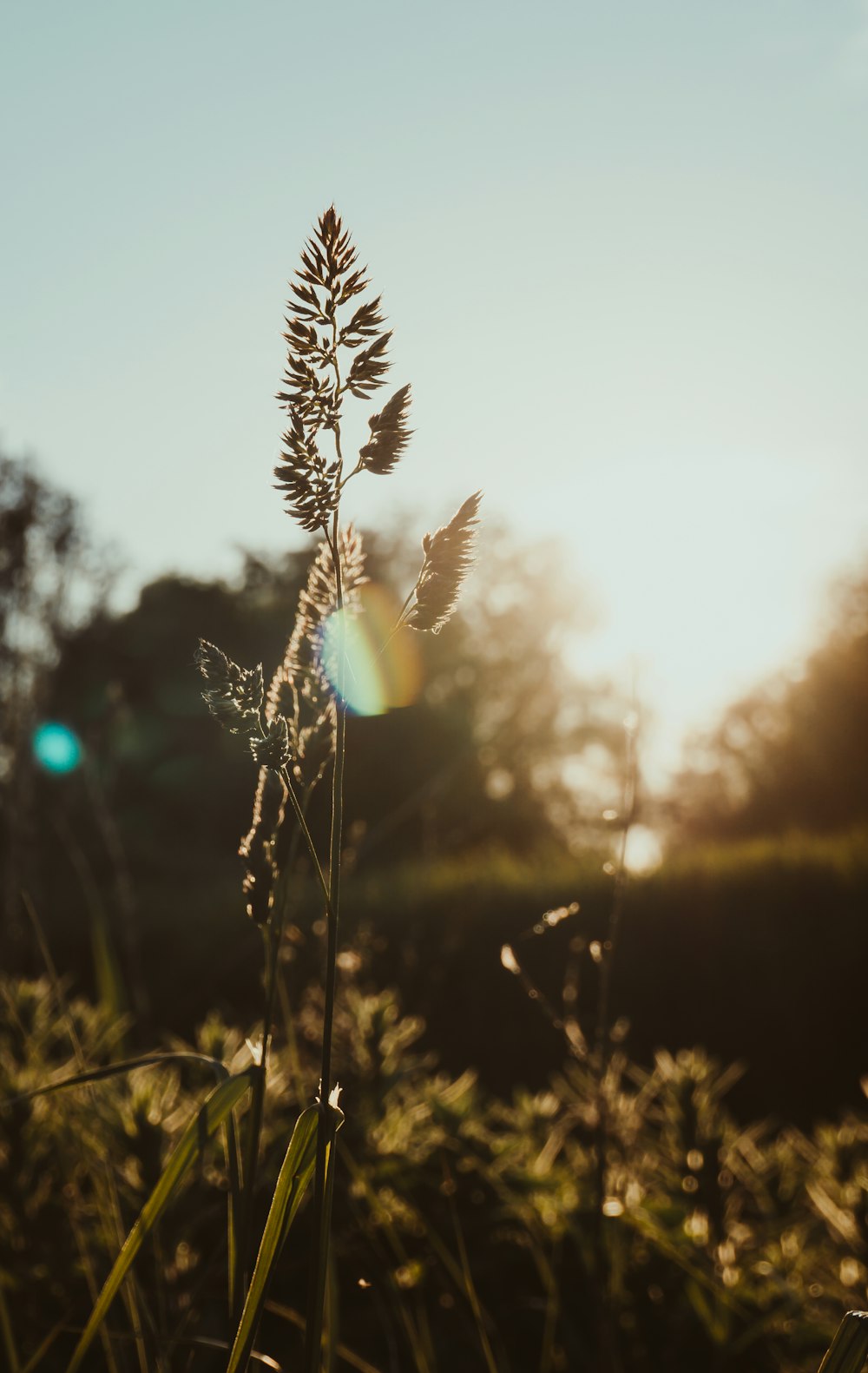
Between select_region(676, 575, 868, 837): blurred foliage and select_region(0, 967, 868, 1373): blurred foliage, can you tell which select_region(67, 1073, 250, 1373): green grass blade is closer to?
select_region(0, 967, 868, 1373): blurred foliage

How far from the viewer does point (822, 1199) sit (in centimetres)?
181

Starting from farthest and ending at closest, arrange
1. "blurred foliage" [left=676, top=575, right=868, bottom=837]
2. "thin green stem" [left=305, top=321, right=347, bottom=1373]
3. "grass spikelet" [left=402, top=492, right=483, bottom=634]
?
"blurred foliage" [left=676, top=575, right=868, bottom=837], "grass spikelet" [left=402, top=492, right=483, bottom=634], "thin green stem" [left=305, top=321, right=347, bottom=1373]

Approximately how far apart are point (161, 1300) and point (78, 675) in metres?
26.1

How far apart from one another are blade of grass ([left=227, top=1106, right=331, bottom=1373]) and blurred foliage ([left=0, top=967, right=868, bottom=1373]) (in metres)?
0.73

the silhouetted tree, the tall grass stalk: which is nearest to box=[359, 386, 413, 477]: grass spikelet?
the tall grass stalk

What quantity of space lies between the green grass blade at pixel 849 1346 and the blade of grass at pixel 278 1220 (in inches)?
15.8

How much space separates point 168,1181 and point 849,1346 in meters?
0.52

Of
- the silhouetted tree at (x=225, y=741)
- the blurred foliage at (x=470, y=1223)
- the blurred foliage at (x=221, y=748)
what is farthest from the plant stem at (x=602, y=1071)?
the silhouetted tree at (x=225, y=741)

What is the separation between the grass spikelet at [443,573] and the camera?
0.74 m

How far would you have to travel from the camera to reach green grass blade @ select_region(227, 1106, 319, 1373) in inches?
25.3

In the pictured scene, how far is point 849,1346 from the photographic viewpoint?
0.69 meters

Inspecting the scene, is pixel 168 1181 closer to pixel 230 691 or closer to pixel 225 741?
pixel 230 691

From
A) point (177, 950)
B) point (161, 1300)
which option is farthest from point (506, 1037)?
point (161, 1300)

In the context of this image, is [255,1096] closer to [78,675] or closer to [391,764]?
[391,764]
